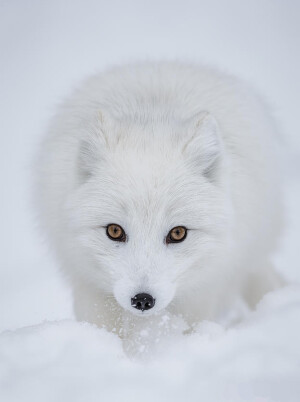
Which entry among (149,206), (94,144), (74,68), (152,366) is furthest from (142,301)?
(74,68)

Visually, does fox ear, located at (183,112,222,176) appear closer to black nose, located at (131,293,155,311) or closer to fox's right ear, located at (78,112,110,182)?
fox's right ear, located at (78,112,110,182)

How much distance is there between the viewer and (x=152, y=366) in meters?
2.57

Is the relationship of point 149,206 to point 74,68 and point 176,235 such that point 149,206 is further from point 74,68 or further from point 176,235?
point 74,68

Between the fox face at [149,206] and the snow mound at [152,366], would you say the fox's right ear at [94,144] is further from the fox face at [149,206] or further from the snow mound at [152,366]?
the snow mound at [152,366]

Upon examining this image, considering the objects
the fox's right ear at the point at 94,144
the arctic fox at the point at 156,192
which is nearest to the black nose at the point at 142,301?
the arctic fox at the point at 156,192

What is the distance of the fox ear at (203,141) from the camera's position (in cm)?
277

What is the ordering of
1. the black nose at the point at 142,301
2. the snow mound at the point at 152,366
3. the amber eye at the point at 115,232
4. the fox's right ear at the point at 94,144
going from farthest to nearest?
the fox's right ear at the point at 94,144, the amber eye at the point at 115,232, the black nose at the point at 142,301, the snow mound at the point at 152,366

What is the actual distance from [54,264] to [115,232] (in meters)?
1.08

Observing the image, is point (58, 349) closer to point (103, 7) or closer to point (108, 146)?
point (108, 146)

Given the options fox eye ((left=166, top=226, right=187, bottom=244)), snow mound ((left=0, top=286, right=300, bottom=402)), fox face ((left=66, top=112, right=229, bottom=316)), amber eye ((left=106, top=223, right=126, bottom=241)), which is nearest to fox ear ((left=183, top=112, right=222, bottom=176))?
fox face ((left=66, top=112, right=229, bottom=316))

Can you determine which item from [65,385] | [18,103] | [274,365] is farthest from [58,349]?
[18,103]

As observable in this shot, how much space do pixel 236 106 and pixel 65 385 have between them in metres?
2.16

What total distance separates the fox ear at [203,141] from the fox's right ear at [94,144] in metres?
0.44

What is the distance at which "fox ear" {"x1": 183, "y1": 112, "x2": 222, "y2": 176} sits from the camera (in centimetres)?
277
